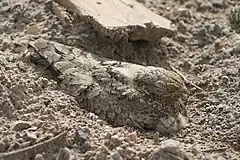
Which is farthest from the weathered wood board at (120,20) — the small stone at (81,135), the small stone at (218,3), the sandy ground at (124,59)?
the small stone at (81,135)

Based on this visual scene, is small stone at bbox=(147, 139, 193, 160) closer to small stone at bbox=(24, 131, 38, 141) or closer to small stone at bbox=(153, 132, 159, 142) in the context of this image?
small stone at bbox=(153, 132, 159, 142)

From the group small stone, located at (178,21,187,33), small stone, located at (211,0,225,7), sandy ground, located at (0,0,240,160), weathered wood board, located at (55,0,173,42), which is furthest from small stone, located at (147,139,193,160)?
small stone, located at (211,0,225,7)

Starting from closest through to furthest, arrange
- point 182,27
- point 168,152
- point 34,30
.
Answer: point 168,152, point 34,30, point 182,27

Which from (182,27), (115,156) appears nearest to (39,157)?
(115,156)

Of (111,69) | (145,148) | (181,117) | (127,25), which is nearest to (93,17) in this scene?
(127,25)

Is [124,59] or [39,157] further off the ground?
[124,59]

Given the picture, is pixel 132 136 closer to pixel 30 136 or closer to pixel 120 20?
pixel 30 136
